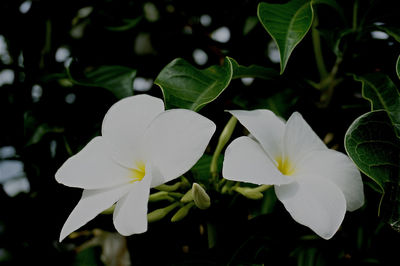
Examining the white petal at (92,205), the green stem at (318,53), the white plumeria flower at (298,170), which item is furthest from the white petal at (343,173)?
the green stem at (318,53)

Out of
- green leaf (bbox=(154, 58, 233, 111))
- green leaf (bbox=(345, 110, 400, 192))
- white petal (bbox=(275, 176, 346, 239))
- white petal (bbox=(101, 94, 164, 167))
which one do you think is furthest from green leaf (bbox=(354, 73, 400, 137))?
white petal (bbox=(101, 94, 164, 167))

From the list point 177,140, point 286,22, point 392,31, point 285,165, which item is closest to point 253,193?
point 285,165

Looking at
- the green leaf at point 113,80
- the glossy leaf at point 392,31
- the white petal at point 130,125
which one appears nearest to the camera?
the white petal at point 130,125

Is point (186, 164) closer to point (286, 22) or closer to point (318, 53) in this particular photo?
point (286, 22)

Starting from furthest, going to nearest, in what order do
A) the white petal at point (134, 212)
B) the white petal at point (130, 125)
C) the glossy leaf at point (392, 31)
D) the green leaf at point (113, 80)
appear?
the green leaf at point (113, 80), the glossy leaf at point (392, 31), the white petal at point (130, 125), the white petal at point (134, 212)

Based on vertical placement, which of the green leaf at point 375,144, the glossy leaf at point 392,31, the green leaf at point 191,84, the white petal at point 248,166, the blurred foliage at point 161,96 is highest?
the glossy leaf at point 392,31

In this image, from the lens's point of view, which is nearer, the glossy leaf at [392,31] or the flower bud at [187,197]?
the flower bud at [187,197]

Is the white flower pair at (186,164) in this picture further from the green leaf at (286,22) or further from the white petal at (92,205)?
the green leaf at (286,22)

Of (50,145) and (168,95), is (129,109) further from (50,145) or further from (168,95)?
(50,145)
